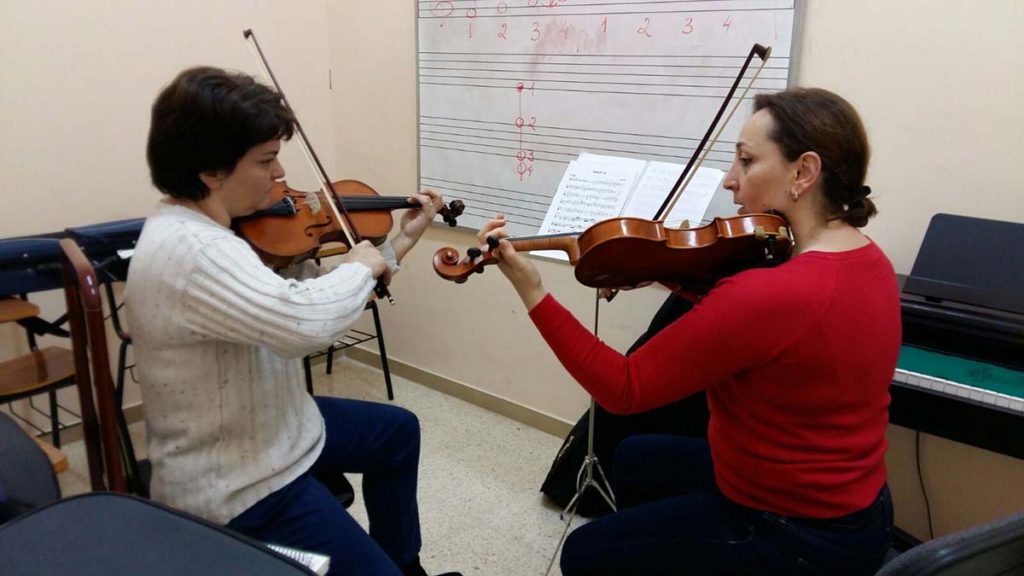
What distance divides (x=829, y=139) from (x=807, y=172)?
0.20 ft

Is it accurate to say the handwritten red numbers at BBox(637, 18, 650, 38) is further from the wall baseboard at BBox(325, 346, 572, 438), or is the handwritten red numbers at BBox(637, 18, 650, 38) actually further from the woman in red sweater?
the wall baseboard at BBox(325, 346, 572, 438)

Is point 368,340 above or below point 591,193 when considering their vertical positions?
below

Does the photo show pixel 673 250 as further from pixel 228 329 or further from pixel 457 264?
pixel 228 329

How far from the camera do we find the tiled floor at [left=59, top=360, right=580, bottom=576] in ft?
6.44

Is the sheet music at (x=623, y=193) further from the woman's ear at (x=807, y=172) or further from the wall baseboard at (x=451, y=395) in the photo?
the wall baseboard at (x=451, y=395)

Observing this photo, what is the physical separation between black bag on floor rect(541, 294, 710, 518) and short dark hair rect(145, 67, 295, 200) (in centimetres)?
117

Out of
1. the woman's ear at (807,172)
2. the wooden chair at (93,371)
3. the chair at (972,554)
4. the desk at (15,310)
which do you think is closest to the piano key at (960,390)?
the woman's ear at (807,172)

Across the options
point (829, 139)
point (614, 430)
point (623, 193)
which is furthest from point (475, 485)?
point (829, 139)

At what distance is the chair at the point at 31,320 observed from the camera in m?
1.70

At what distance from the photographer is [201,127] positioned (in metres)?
1.13

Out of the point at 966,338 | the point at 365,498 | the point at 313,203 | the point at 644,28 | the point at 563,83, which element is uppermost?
the point at 644,28

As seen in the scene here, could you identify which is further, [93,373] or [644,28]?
[644,28]

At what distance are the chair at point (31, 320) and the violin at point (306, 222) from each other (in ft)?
1.42

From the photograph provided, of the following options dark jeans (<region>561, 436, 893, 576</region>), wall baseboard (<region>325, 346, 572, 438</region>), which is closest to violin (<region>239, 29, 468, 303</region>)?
dark jeans (<region>561, 436, 893, 576</region>)
